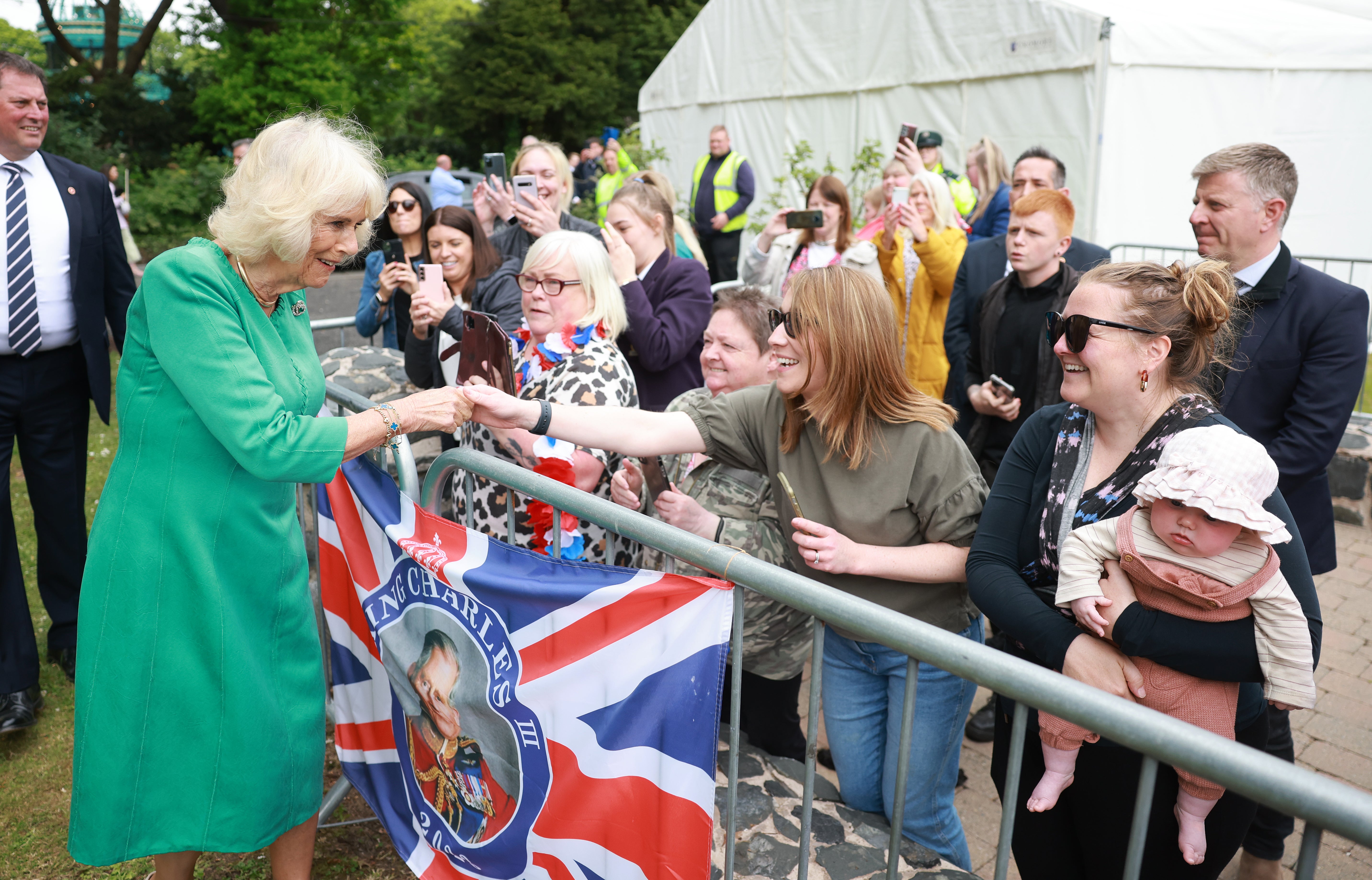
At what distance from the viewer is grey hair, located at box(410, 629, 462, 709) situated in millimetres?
2311

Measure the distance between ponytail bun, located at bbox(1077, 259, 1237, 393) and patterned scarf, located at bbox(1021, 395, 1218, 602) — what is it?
3.1 inches

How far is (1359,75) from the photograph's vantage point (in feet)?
30.6

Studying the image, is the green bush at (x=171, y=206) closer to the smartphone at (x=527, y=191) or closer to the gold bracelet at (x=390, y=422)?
the smartphone at (x=527, y=191)

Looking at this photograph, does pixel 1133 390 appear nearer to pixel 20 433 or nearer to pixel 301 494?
pixel 301 494

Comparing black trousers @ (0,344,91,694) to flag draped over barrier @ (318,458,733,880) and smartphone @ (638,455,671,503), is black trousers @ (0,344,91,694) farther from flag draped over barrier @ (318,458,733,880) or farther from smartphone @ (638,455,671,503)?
smartphone @ (638,455,671,503)

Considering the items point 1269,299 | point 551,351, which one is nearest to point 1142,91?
point 1269,299

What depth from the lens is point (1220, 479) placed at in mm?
1700

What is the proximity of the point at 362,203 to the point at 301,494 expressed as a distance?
4.26ft

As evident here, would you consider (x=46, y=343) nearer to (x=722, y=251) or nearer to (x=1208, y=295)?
(x=1208, y=295)

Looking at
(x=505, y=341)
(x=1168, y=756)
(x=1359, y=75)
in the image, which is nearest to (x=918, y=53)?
(x=1359, y=75)

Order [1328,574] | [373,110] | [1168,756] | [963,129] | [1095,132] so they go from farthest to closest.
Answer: [373,110] → [963,129] → [1095,132] → [1328,574] → [1168,756]

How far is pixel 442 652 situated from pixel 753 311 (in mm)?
1564

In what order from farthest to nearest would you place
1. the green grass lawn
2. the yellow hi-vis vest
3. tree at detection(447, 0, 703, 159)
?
1. tree at detection(447, 0, 703, 159)
2. the yellow hi-vis vest
3. the green grass lawn

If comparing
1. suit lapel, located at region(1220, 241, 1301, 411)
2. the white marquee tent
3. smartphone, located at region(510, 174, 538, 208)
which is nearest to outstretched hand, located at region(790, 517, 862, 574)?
suit lapel, located at region(1220, 241, 1301, 411)
